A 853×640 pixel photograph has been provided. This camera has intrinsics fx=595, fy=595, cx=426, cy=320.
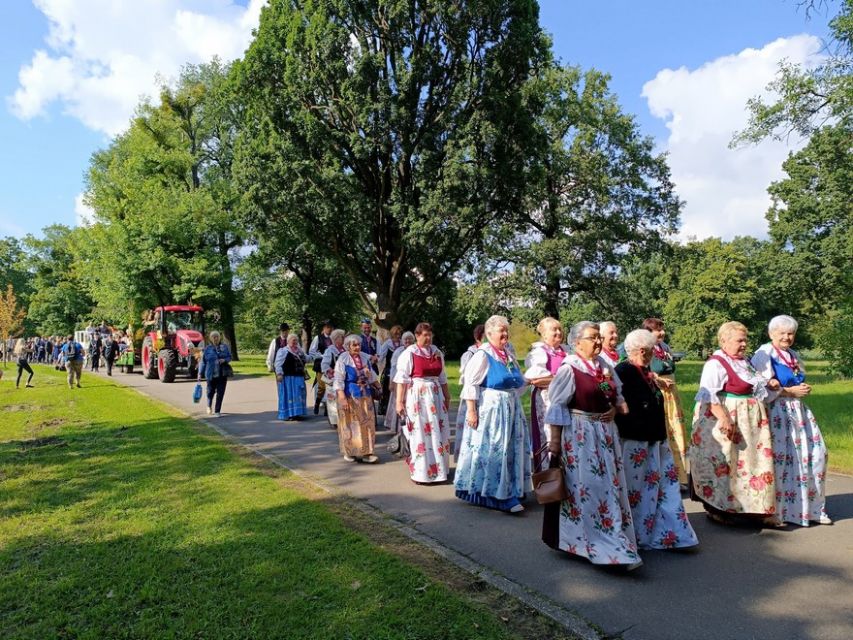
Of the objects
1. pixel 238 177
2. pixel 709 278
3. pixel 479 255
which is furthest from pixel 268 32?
pixel 709 278

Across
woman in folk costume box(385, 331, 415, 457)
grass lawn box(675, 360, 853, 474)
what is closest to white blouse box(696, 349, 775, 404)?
grass lawn box(675, 360, 853, 474)

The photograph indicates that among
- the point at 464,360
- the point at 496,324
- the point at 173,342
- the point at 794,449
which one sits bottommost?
the point at 794,449

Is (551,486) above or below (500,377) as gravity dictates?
below

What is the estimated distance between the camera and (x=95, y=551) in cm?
498

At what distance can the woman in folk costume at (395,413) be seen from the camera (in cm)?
913

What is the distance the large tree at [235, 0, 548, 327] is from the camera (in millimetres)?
19562

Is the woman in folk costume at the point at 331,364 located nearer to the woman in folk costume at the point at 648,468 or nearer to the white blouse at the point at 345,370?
the white blouse at the point at 345,370

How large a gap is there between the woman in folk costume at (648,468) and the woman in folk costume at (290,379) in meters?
8.65

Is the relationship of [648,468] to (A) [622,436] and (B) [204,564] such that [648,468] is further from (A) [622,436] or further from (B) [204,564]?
(B) [204,564]

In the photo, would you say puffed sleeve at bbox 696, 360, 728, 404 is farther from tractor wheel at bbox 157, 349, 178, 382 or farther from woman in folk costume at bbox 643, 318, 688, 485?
tractor wheel at bbox 157, 349, 178, 382

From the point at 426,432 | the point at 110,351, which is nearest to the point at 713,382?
the point at 426,432

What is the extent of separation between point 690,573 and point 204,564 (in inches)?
149

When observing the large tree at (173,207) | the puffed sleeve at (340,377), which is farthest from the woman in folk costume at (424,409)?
the large tree at (173,207)

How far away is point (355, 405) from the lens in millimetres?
8672
